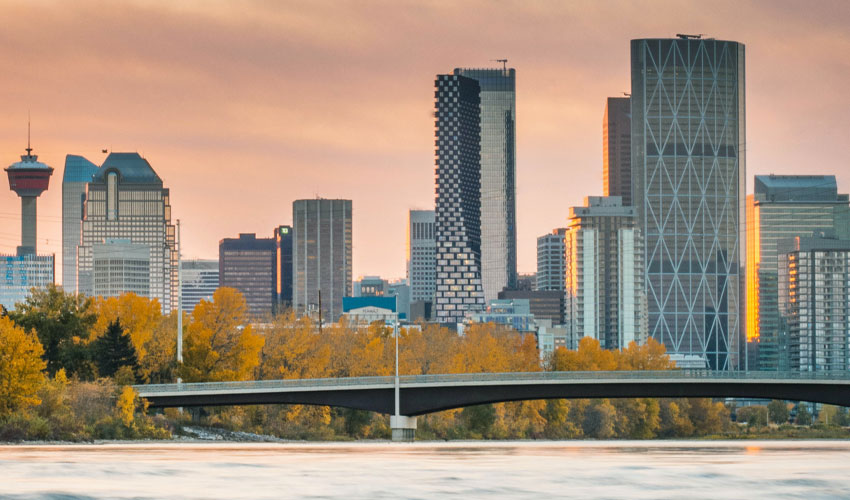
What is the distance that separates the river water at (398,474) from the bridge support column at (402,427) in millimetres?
29492

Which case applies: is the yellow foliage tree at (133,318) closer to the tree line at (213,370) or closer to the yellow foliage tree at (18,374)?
→ the tree line at (213,370)

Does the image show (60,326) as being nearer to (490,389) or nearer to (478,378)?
(478,378)

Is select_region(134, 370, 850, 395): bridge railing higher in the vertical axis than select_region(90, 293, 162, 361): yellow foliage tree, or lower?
lower

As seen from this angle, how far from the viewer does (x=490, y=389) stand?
458 feet

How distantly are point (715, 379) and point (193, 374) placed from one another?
162 feet

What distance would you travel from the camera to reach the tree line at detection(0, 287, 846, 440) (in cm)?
11912

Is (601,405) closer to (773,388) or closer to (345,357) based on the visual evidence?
(345,357)

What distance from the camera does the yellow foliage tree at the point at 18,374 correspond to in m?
115

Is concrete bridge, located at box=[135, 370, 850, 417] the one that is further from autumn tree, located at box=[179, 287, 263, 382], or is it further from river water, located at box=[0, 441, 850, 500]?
river water, located at box=[0, 441, 850, 500]

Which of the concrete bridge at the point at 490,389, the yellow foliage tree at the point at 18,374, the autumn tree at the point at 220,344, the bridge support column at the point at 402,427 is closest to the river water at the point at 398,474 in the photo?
the yellow foliage tree at the point at 18,374

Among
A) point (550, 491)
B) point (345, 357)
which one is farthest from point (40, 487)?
point (345, 357)

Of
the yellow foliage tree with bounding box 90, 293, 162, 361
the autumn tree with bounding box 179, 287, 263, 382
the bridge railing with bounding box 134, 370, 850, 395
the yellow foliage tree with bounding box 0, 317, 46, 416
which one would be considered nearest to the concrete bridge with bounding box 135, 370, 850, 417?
the bridge railing with bounding box 134, 370, 850, 395

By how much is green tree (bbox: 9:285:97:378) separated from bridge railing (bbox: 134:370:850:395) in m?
8.73

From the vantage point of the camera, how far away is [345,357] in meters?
169
